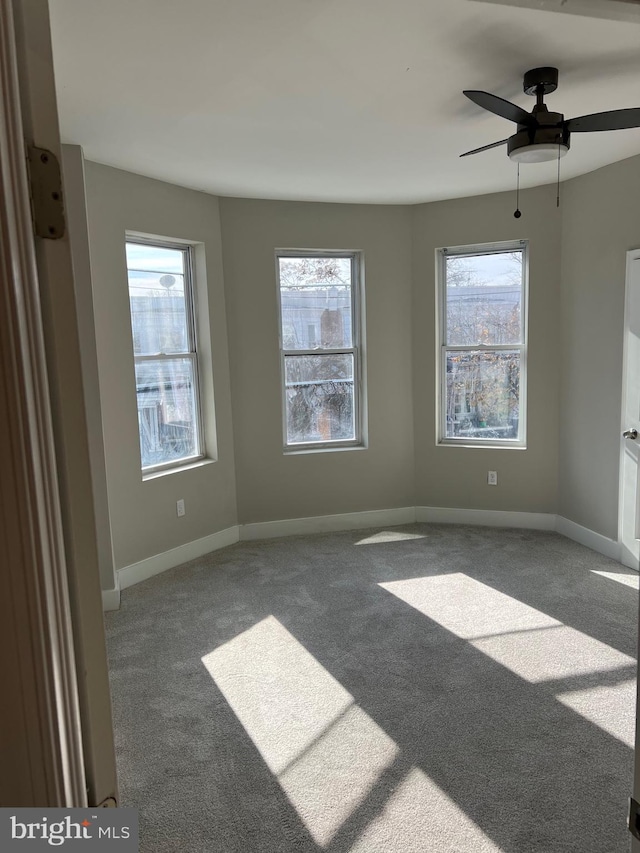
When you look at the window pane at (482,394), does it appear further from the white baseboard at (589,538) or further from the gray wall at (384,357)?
the white baseboard at (589,538)

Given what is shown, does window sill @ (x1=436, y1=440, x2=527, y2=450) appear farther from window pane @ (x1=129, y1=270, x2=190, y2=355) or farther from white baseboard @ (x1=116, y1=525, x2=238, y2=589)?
window pane @ (x1=129, y1=270, x2=190, y2=355)

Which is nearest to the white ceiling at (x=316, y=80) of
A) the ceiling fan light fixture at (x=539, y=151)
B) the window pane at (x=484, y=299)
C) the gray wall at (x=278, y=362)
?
the ceiling fan light fixture at (x=539, y=151)

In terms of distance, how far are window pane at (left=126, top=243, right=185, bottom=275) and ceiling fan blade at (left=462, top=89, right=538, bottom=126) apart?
8.19 feet

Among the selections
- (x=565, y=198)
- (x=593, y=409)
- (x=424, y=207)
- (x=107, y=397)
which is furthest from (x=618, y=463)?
(x=107, y=397)

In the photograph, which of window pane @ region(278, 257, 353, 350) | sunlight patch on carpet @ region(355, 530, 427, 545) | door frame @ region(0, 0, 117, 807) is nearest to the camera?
door frame @ region(0, 0, 117, 807)

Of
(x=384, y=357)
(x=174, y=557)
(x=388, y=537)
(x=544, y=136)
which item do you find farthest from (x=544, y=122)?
(x=174, y=557)

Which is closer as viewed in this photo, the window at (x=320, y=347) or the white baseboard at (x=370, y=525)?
the white baseboard at (x=370, y=525)

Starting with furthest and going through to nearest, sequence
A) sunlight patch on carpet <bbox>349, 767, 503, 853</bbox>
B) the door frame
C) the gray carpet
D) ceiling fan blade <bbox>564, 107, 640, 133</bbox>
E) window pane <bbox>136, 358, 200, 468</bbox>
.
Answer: window pane <bbox>136, 358, 200, 468</bbox>, ceiling fan blade <bbox>564, 107, 640, 133</bbox>, the gray carpet, sunlight patch on carpet <bbox>349, 767, 503, 853</bbox>, the door frame

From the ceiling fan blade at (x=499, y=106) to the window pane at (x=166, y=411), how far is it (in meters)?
2.76

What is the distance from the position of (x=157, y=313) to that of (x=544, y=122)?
2774 millimetres

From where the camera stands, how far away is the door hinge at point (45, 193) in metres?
0.80

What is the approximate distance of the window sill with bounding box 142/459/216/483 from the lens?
427 cm

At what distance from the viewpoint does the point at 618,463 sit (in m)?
4.27

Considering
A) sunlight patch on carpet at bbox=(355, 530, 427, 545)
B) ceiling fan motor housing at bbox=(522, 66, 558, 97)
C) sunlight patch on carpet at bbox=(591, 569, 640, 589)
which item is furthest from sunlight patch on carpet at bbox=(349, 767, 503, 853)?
ceiling fan motor housing at bbox=(522, 66, 558, 97)
